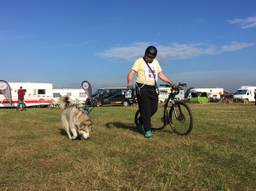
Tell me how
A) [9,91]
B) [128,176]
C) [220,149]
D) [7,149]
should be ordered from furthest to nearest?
[9,91], [7,149], [220,149], [128,176]

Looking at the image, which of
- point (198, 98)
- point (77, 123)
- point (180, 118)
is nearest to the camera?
point (77, 123)

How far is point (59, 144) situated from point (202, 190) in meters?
4.24

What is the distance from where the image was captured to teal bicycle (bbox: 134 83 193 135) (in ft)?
27.9

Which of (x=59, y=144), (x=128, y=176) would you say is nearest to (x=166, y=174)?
(x=128, y=176)

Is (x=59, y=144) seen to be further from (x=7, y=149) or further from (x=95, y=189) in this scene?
(x=95, y=189)

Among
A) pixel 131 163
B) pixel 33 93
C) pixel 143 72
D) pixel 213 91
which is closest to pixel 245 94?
pixel 213 91

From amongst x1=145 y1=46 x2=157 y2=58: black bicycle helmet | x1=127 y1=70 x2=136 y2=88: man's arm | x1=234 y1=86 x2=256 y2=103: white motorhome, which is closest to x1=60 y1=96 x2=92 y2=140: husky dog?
x1=127 y1=70 x2=136 y2=88: man's arm

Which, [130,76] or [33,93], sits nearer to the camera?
[130,76]

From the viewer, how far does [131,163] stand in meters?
5.44

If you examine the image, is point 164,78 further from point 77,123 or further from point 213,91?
point 213,91

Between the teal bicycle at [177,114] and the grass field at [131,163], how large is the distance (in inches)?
10.6

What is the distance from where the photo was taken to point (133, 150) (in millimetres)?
6531

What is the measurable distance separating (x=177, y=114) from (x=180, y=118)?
0.49ft

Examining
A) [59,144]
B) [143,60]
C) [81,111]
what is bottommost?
[59,144]
